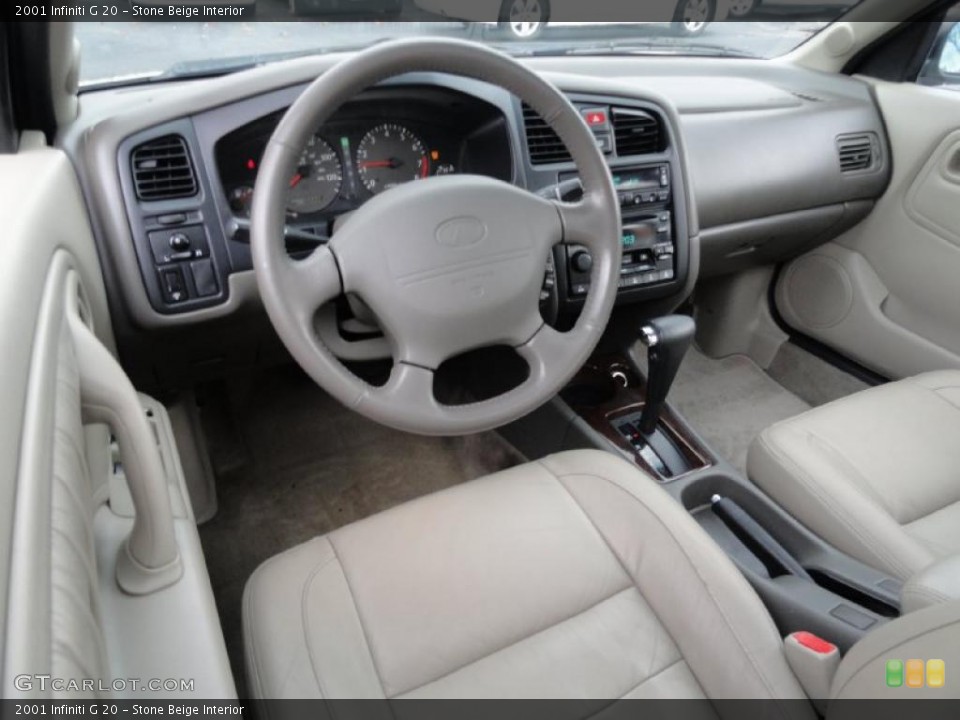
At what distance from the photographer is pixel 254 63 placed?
4.75 ft

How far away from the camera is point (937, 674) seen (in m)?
0.58

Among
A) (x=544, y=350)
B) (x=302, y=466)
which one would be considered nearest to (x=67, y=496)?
(x=544, y=350)

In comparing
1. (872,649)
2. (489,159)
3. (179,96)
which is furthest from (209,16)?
(872,649)

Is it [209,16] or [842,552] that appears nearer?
[842,552]

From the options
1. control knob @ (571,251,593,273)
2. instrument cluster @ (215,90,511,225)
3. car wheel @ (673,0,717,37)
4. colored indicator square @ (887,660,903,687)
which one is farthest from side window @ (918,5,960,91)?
colored indicator square @ (887,660,903,687)

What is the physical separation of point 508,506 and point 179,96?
2.77 feet

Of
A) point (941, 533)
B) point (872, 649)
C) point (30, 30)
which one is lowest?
point (941, 533)

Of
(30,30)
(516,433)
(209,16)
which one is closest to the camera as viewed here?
(30,30)

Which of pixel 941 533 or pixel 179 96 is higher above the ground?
pixel 179 96

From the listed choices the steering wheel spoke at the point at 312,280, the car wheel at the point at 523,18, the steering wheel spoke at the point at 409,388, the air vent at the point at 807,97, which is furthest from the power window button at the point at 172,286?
the air vent at the point at 807,97

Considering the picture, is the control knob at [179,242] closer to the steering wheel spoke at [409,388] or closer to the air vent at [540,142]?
the steering wheel spoke at [409,388]

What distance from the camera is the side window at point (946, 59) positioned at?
2.00 metres

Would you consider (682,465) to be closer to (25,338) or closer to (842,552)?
(842,552)

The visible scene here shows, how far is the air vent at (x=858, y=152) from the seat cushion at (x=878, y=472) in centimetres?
77
